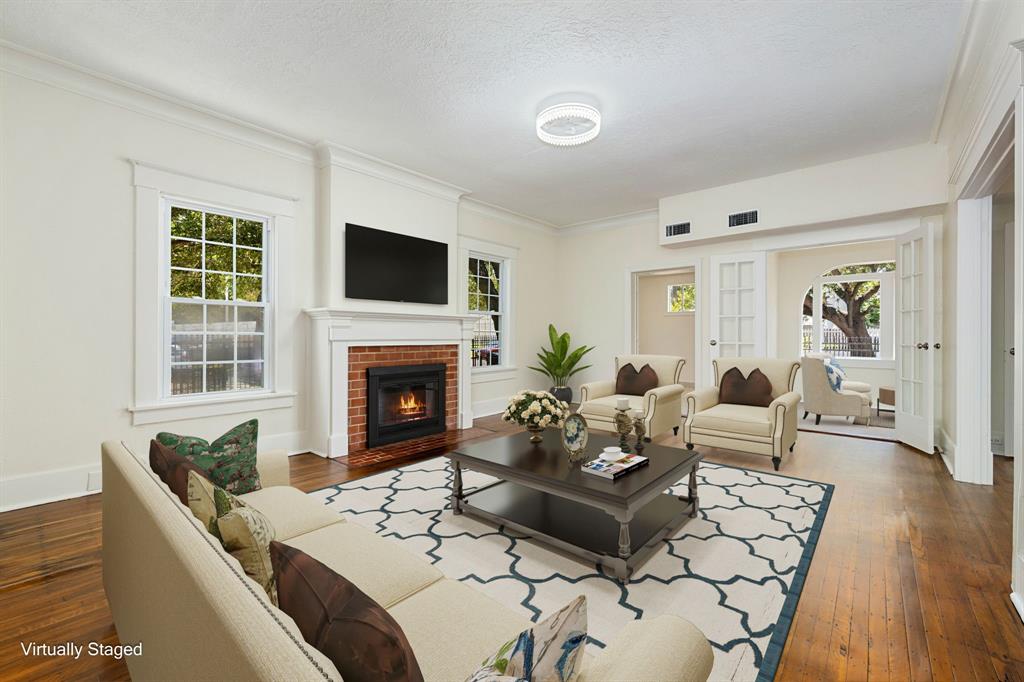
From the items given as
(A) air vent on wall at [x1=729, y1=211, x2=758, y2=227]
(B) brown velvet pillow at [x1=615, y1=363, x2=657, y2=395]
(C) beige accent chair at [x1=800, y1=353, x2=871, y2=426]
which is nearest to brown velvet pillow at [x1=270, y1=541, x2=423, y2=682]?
(B) brown velvet pillow at [x1=615, y1=363, x2=657, y2=395]

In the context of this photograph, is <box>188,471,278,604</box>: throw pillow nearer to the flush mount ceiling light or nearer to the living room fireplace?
the flush mount ceiling light

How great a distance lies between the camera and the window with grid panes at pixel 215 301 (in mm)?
3652

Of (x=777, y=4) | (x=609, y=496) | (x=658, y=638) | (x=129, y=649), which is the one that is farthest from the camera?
(x=777, y=4)

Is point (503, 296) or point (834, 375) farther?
point (503, 296)

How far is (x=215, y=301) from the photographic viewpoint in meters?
3.84

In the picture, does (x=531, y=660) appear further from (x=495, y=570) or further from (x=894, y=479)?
(x=894, y=479)

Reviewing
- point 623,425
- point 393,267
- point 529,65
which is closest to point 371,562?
point 623,425

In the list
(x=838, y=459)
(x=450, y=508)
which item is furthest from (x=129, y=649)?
(x=838, y=459)

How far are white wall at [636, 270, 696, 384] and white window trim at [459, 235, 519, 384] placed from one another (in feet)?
13.6

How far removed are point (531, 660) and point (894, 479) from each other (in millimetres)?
4020

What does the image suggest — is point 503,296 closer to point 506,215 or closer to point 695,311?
point 506,215

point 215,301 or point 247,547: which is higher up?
point 215,301

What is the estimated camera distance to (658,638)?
87 centimetres

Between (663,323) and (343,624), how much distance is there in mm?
10248
